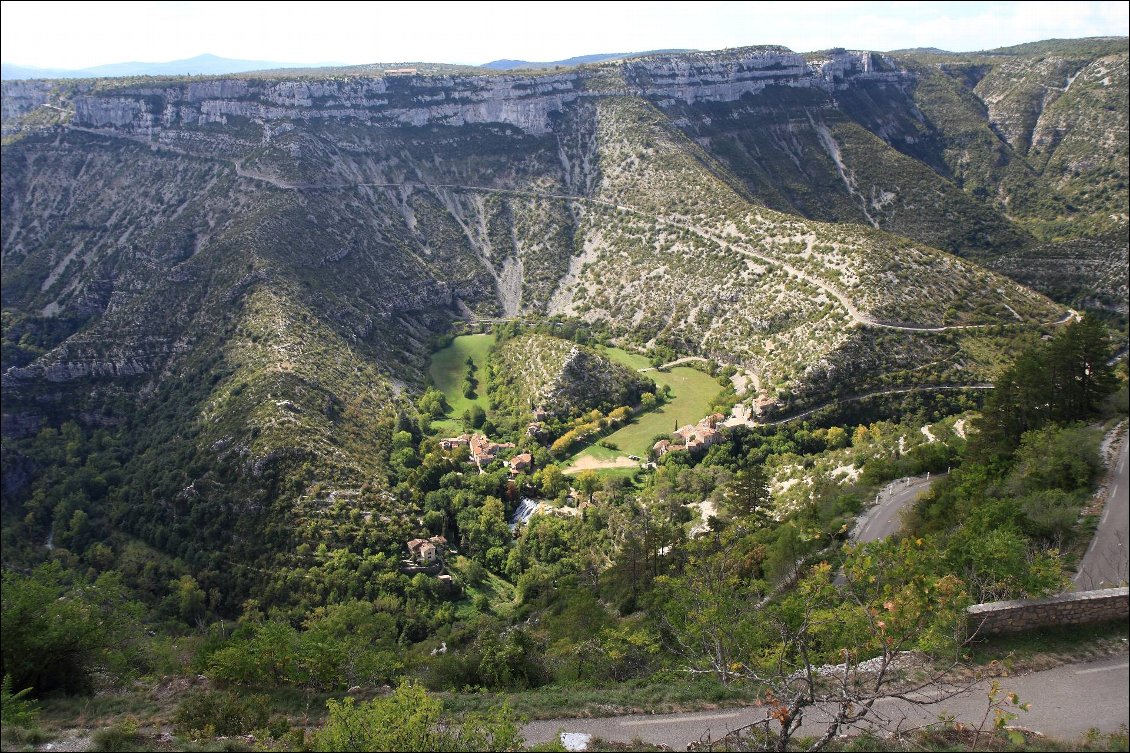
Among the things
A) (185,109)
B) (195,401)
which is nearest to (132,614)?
(195,401)

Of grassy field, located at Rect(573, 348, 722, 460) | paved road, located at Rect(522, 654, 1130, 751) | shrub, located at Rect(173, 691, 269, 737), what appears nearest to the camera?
paved road, located at Rect(522, 654, 1130, 751)

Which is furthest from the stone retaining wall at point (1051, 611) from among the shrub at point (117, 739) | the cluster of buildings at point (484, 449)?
the cluster of buildings at point (484, 449)

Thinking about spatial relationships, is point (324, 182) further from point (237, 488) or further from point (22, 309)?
point (237, 488)

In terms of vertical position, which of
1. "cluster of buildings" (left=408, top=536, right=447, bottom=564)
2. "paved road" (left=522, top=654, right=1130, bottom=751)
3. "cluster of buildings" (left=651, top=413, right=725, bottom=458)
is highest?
"paved road" (left=522, top=654, right=1130, bottom=751)

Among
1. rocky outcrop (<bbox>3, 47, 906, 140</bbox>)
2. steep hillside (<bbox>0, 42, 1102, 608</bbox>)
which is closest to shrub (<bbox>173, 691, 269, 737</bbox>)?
steep hillside (<bbox>0, 42, 1102, 608</bbox>)

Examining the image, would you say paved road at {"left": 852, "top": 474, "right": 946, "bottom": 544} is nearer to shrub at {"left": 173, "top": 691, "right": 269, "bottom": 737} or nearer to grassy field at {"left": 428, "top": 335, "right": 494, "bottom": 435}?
shrub at {"left": 173, "top": 691, "right": 269, "bottom": 737}

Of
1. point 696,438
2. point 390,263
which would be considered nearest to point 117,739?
point 696,438

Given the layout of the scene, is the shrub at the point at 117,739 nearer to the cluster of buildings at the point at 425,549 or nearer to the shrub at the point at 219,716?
the shrub at the point at 219,716

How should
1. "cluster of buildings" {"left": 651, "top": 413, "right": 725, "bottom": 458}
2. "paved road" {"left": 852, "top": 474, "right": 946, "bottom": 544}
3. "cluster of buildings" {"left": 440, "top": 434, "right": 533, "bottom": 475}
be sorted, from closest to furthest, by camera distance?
"paved road" {"left": 852, "top": 474, "right": 946, "bottom": 544}, "cluster of buildings" {"left": 651, "top": 413, "right": 725, "bottom": 458}, "cluster of buildings" {"left": 440, "top": 434, "right": 533, "bottom": 475}
